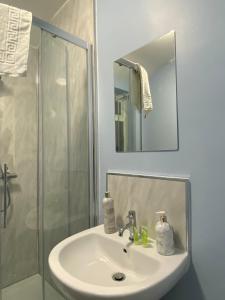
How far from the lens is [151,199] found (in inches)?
40.6

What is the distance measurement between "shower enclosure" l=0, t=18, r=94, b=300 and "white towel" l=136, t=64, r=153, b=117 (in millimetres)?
458

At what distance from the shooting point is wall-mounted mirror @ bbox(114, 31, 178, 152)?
38.5 inches

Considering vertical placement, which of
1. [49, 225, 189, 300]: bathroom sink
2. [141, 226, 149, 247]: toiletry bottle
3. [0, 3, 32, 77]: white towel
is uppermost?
[0, 3, 32, 77]: white towel

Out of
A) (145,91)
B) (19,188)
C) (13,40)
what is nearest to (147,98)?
(145,91)

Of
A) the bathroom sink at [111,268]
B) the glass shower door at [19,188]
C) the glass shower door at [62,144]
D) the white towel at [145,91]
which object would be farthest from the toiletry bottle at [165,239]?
the glass shower door at [19,188]

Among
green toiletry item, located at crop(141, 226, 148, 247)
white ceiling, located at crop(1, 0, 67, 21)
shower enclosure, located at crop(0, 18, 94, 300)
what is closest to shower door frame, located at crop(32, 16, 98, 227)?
shower enclosure, located at crop(0, 18, 94, 300)

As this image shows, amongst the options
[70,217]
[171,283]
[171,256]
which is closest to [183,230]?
[171,256]

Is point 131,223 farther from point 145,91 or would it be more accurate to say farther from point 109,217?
point 145,91

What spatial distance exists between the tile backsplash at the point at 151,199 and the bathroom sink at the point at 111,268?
10 centimetres

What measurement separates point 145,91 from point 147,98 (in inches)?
1.7

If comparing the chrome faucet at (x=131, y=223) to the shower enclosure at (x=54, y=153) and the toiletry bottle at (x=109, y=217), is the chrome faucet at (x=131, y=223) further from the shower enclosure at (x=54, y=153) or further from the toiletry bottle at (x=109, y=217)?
the shower enclosure at (x=54, y=153)

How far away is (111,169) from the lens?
130 centimetres

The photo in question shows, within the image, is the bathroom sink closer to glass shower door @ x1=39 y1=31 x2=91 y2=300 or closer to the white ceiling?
glass shower door @ x1=39 y1=31 x2=91 y2=300

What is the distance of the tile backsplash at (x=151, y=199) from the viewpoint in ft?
2.97
